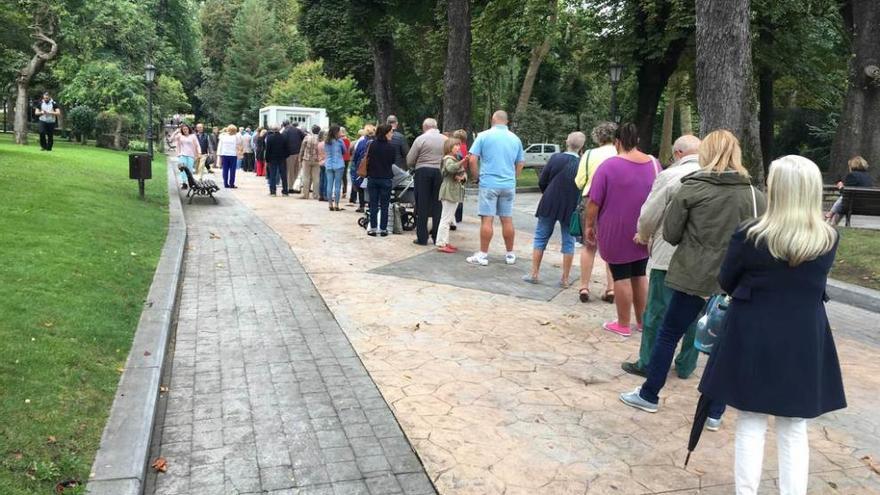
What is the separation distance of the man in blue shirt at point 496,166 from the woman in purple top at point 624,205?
294 cm

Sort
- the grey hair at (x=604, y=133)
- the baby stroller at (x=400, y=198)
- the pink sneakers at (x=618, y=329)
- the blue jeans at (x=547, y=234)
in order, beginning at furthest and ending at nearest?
1. the baby stroller at (x=400, y=198)
2. the blue jeans at (x=547, y=234)
3. the grey hair at (x=604, y=133)
4. the pink sneakers at (x=618, y=329)

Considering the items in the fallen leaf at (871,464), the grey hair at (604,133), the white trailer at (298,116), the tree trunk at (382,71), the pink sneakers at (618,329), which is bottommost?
the fallen leaf at (871,464)

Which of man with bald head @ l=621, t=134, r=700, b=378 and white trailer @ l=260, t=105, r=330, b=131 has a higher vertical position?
white trailer @ l=260, t=105, r=330, b=131

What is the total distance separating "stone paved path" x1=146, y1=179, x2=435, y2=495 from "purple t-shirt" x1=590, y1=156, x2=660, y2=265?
236 cm

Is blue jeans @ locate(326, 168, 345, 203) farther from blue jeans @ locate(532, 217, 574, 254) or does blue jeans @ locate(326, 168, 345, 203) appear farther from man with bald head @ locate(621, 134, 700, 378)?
man with bald head @ locate(621, 134, 700, 378)

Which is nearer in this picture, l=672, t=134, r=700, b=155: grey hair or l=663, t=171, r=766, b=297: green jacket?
l=663, t=171, r=766, b=297: green jacket

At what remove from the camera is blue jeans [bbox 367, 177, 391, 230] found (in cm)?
1140

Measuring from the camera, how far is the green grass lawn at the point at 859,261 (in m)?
9.56

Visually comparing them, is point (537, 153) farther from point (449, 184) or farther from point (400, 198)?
point (449, 184)

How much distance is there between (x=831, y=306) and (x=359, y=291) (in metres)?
5.75

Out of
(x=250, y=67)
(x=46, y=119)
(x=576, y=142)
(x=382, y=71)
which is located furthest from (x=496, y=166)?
(x=250, y=67)

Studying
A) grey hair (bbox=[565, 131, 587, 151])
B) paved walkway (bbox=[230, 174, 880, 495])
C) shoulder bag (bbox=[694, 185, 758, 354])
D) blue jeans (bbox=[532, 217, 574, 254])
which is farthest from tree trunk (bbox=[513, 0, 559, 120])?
shoulder bag (bbox=[694, 185, 758, 354])

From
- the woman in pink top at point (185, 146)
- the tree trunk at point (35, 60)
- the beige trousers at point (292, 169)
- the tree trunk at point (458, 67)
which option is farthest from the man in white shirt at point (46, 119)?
the tree trunk at point (458, 67)

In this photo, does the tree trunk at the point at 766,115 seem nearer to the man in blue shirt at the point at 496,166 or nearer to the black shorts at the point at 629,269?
the man in blue shirt at the point at 496,166
